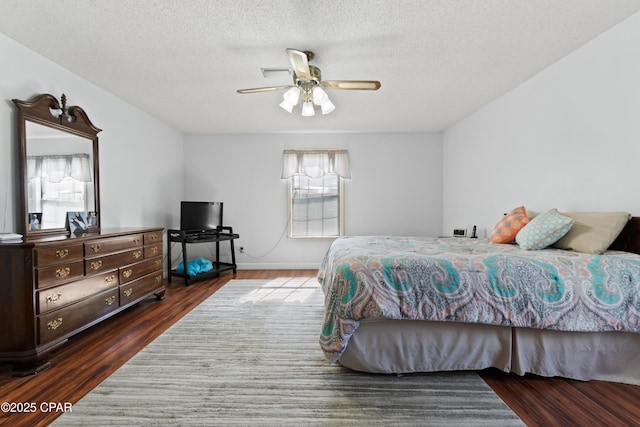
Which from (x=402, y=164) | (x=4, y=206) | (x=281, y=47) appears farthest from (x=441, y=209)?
(x=4, y=206)

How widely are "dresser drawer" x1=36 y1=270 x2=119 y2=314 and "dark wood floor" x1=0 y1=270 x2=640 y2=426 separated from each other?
1.27 ft

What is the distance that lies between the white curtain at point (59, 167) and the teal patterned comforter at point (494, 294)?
2678 millimetres

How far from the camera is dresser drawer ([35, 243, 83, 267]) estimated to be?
199 cm

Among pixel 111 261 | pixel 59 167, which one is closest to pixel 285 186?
pixel 111 261

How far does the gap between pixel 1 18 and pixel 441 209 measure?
5542 mm

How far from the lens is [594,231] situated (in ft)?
7.02

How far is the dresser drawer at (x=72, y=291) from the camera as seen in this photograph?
6.62 feet

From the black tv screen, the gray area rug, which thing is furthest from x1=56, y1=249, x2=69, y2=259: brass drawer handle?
the black tv screen

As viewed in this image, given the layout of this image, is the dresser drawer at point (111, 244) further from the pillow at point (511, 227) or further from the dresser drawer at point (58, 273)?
the pillow at point (511, 227)

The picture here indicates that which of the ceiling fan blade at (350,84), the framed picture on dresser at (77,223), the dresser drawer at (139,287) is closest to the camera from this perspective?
the ceiling fan blade at (350,84)

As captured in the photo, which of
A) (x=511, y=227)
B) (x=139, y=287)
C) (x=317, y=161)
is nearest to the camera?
(x=511, y=227)

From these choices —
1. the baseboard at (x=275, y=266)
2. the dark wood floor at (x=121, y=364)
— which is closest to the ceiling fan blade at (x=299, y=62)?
the dark wood floor at (x=121, y=364)

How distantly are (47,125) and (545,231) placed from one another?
4.27m

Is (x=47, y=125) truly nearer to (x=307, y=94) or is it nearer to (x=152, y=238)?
(x=152, y=238)
